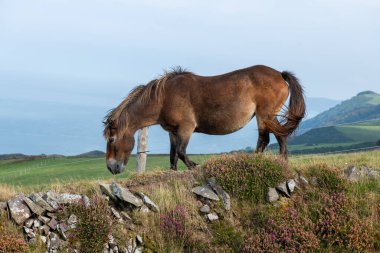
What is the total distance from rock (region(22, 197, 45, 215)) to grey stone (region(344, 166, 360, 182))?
712 cm

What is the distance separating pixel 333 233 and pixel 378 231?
1.01m

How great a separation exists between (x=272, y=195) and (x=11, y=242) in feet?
18.4

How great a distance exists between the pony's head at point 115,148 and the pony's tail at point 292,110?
3.86 m

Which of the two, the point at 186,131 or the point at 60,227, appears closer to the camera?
the point at 60,227

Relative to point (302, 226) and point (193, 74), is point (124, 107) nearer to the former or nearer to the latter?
point (193, 74)

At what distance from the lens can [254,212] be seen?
11.0 metres

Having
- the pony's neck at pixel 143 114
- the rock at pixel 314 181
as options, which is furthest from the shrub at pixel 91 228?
the rock at pixel 314 181

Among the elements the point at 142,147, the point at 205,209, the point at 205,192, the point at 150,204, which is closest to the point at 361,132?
the point at 142,147

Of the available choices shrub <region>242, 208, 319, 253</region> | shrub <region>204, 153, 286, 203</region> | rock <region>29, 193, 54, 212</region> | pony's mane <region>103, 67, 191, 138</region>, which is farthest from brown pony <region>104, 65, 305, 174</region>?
shrub <region>242, 208, 319, 253</region>

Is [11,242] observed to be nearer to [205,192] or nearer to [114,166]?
[114,166]

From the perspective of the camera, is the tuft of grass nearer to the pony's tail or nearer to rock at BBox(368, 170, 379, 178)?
the pony's tail

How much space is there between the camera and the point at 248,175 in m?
11.5

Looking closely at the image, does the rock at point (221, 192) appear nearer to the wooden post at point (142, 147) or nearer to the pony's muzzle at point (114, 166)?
the pony's muzzle at point (114, 166)

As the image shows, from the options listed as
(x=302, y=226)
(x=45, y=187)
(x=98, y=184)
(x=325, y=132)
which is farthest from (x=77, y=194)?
(x=325, y=132)
